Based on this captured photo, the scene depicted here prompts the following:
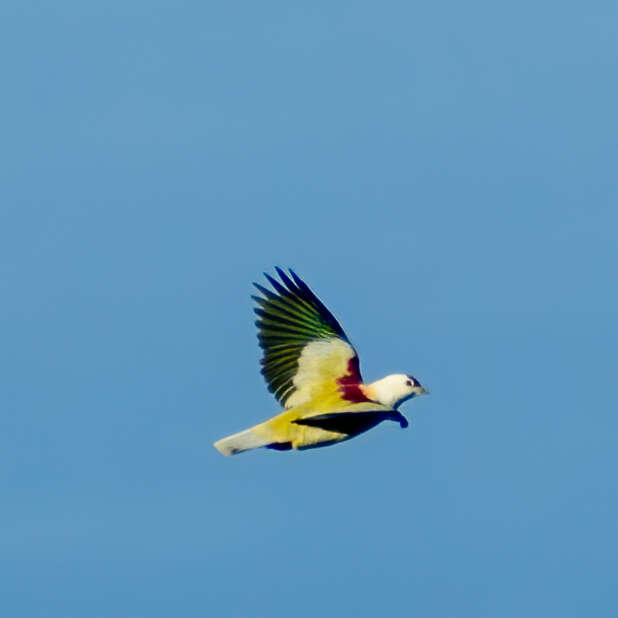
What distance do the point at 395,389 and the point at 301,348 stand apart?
1.73 metres

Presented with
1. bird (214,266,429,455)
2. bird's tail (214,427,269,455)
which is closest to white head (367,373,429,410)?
bird (214,266,429,455)

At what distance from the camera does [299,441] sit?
84.2 ft

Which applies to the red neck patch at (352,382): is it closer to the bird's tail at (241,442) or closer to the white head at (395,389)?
the white head at (395,389)

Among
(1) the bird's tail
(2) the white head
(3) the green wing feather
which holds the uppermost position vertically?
(3) the green wing feather

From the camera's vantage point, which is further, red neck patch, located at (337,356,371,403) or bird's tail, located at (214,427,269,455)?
red neck patch, located at (337,356,371,403)

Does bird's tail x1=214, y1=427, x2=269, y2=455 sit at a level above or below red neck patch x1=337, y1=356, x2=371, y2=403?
below

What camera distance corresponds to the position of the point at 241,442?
25.5m

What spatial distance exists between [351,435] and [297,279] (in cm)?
281

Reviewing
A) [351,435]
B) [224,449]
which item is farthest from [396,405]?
[224,449]

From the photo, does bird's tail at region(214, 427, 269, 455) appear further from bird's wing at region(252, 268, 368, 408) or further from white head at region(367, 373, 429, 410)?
white head at region(367, 373, 429, 410)

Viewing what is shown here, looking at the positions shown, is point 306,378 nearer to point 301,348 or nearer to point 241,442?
point 301,348

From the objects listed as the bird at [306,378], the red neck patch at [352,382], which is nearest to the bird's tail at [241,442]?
the bird at [306,378]

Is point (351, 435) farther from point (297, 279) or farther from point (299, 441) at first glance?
point (297, 279)

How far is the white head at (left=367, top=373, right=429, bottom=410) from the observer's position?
26.1 meters
